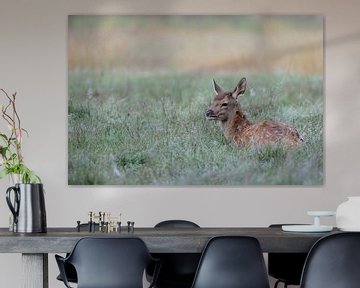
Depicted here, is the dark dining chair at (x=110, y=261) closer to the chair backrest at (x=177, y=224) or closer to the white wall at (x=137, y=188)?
the chair backrest at (x=177, y=224)

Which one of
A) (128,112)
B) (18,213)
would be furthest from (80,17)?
(18,213)

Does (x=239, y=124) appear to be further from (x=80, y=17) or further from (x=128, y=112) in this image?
(x=80, y=17)

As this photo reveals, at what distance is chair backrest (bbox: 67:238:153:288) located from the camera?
146 inches

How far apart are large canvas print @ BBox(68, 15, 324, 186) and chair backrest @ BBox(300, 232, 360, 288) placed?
237 cm

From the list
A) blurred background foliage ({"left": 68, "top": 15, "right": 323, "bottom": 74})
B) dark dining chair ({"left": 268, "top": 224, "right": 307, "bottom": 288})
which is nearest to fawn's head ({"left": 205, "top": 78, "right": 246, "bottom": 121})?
blurred background foliage ({"left": 68, "top": 15, "right": 323, "bottom": 74})

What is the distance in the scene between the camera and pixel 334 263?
3.68 metres

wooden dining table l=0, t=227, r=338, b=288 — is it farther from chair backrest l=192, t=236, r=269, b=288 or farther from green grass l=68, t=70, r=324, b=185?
green grass l=68, t=70, r=324, b=185

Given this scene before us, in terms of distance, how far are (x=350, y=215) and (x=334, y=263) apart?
17.3 inches

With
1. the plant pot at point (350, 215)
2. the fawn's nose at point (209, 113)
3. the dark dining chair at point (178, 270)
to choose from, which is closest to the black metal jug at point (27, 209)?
the dark dining chair at point (178, 270)

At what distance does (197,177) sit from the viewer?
604 cm

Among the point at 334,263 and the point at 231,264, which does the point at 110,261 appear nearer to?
the point at 231,264

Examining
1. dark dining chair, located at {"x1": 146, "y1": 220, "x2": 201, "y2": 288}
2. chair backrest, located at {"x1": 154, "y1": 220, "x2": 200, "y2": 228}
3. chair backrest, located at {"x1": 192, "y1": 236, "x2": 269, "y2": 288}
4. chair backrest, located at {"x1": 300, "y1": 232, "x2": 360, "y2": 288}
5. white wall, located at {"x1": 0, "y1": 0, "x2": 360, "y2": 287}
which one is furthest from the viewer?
white wall, located at {"x1": 0, "y1": 0, "x2": 360, "y2": 287}

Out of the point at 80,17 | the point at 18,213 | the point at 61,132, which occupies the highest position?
the point at 80,17

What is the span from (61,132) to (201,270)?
2.58 meters
